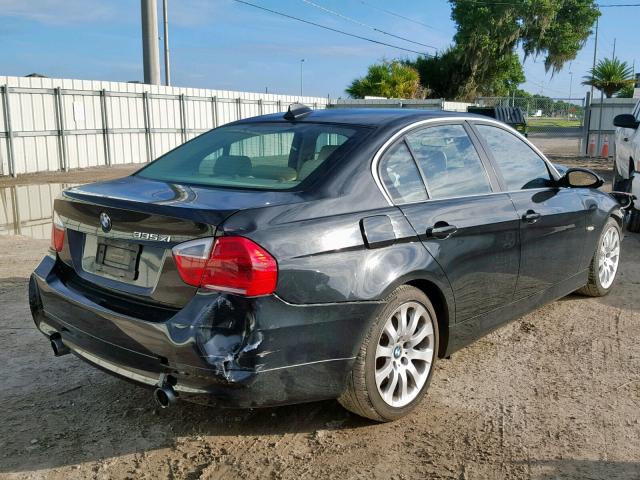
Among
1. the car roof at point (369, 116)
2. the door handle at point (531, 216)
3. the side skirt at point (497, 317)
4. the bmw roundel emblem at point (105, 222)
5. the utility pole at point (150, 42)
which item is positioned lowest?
the side skirt at point (497, 317)

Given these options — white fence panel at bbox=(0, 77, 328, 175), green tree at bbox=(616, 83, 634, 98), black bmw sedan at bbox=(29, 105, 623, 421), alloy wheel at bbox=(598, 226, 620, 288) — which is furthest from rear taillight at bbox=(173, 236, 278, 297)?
green tree at bbox=(616, 83, 634, 98)

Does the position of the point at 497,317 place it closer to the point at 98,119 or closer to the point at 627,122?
the point at 627,122

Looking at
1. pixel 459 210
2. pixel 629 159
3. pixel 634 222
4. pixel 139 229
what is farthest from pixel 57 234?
pixel 634 222

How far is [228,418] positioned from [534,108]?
33530 mm

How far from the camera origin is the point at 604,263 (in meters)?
5.62

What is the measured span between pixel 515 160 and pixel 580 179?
674 millimetres

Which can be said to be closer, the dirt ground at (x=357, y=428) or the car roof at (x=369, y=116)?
the dirt ground at (x=357, y=428)

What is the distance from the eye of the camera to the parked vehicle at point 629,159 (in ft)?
26.9

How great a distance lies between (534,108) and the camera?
34.1m

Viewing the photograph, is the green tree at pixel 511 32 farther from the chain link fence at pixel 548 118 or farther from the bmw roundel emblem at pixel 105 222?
the bmw roundel emblem at pixel 105 222

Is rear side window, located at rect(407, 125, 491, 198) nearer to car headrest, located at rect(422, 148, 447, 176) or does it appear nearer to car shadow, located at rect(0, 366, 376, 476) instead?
car headrest, located at rect(422, 148, 447, 176)

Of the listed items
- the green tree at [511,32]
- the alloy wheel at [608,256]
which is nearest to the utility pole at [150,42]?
the alloy wheel at [608,256]

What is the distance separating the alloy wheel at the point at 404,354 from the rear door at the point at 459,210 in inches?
12.0

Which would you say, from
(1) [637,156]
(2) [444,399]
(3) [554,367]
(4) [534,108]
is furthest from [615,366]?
(4) [534,108]
